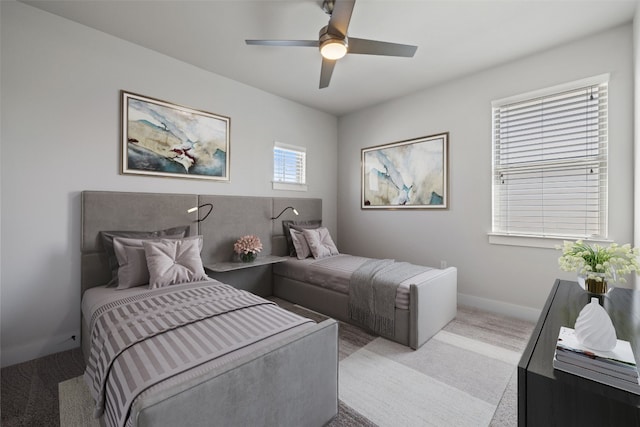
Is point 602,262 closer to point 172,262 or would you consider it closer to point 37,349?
point 172,262

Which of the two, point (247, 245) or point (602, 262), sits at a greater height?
point (602, 262)

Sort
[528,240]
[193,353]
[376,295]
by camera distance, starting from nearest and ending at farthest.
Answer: [193,353]
[376,295]
[528,240]

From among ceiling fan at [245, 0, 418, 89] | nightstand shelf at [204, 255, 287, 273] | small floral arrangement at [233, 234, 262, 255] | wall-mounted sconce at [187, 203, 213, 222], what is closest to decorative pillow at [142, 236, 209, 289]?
nightstand shelf at [204, 255, 287, 273]

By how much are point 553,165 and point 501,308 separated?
163cm

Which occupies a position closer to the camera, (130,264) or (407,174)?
(130,264)

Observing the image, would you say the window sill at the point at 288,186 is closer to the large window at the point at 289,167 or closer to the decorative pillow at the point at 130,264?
the large window at the point at 289,167

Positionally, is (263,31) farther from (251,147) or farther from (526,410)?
(526,410)

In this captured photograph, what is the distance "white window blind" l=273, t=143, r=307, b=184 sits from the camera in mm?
3994

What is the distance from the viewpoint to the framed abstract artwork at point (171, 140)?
270 centimetres

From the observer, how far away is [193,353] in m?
1.29

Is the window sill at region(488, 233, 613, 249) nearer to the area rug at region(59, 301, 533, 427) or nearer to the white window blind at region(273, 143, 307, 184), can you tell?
the area rug at region(59, 301, 533, 427)

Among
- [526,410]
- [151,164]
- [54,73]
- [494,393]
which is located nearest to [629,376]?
[526,410]

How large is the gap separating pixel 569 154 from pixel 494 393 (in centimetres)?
243

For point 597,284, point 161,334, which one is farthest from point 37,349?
point 597,284
